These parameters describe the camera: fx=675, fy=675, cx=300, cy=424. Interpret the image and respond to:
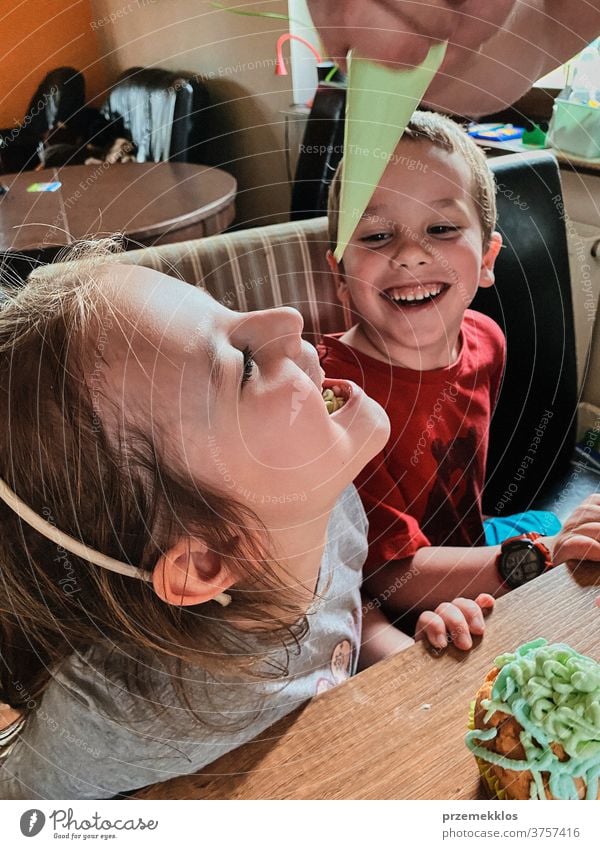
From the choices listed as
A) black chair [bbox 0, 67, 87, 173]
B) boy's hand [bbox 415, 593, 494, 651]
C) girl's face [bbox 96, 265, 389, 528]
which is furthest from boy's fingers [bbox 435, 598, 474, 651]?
black chair [bbox 0, 67, 87, 173]

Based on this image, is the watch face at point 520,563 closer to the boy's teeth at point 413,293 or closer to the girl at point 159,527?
the girl at point 159,527

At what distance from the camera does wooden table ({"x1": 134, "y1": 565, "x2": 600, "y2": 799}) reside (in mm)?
358

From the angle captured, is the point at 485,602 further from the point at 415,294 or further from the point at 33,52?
the point at 33,52

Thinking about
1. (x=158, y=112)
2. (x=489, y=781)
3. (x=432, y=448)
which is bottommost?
(x=489, y=781)

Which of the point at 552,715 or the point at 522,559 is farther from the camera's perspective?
the point at 522,559

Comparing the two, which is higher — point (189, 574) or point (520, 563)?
point (189, 574)

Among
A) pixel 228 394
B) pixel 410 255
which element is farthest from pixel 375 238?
pixel 228 394

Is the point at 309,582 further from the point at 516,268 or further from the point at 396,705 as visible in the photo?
the point at 516,268

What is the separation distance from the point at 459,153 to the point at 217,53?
14cm

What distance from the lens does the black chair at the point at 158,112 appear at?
33 cm

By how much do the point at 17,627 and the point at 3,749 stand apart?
0.10 meters

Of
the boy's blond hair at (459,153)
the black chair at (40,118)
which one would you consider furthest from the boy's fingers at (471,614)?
the black chair at (40,118)

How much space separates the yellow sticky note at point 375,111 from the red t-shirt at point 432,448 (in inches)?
3.6

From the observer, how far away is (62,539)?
1.10 feet
